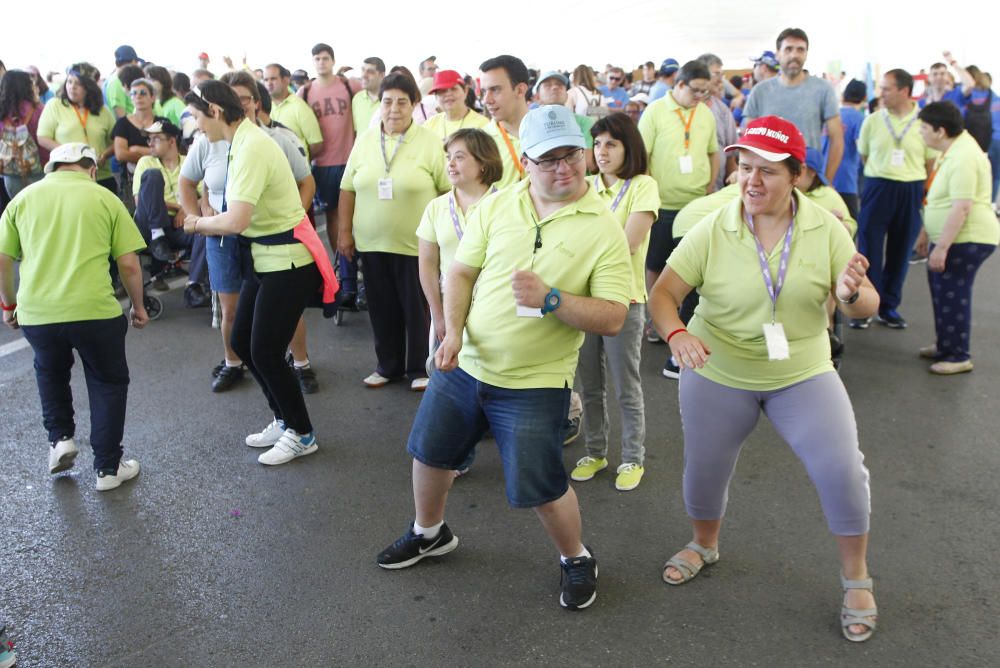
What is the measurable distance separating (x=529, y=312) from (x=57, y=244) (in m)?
2.46

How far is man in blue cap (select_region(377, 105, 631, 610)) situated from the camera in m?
2.53

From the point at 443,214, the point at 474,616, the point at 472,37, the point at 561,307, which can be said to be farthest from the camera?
the point at 472,37

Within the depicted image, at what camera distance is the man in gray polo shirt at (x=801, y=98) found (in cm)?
595

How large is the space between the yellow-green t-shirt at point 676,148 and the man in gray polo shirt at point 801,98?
82cm

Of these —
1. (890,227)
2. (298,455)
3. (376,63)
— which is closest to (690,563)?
(298,455)

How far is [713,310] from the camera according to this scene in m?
2.74

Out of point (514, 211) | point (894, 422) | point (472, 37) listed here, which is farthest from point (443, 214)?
point (472, 37)

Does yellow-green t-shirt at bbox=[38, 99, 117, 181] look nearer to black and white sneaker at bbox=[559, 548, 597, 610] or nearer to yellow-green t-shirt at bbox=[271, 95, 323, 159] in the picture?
yellow-green t-shirt at bbox=[271, 95, 323, 159]

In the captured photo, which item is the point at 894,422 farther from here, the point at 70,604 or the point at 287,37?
the point at 287,37

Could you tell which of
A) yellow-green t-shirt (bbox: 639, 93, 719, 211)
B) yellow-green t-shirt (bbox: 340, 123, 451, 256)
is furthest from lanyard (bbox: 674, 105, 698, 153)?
yellow-green t-shirt (bbox: 340, 123, 451, 256)

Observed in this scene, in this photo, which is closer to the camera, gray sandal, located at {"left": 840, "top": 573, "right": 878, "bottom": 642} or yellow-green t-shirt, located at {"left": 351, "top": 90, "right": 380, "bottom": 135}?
gray sandal, located at {"left": 840, "top": 573, "right": 878, "bottom": 642}

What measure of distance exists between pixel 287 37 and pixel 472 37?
174 inches

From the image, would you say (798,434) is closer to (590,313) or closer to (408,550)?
(590,313)

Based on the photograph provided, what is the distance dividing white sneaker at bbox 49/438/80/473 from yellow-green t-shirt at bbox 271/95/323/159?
359cm
